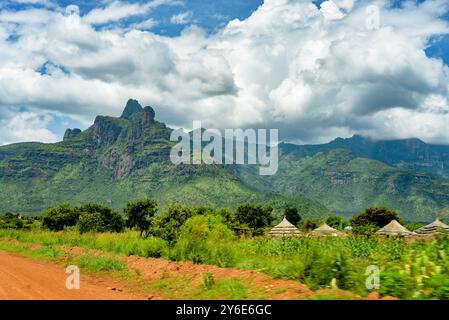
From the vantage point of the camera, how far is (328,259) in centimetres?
892

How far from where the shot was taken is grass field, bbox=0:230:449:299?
7840mm

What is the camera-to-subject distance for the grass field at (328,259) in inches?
309

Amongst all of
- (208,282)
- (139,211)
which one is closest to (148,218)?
(139,211)

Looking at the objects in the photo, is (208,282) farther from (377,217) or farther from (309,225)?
(377,217)

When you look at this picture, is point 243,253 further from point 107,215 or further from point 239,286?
point 107,215

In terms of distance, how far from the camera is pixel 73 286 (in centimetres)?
1001

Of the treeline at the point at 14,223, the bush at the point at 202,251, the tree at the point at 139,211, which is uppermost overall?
the tree at the point at 139,211

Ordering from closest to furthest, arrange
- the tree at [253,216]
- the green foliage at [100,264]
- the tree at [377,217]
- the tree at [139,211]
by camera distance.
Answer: the green foliage at [100,264] → the tree at [139,211] → the tree at [377,217] → the tree at [253,216]

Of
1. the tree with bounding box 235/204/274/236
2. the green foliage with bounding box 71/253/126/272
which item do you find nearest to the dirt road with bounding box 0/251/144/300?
the green foliage with bounding box 71/253/126/272

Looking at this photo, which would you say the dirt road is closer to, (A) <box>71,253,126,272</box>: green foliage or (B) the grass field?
(A) <box>71,253,126,272</box>: green foliage

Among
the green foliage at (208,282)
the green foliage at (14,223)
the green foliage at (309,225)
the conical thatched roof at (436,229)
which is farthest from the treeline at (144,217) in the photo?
the conical thatched roof at (436,229)

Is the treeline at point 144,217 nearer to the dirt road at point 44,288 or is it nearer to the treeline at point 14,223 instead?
the treeline at point 14,223
